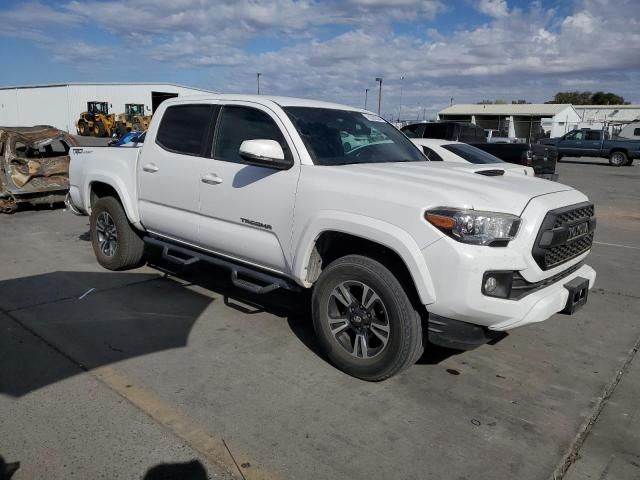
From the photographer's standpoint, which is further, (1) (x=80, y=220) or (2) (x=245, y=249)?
(1) (x=80, y=220)

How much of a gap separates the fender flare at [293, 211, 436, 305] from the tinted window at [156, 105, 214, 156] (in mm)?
1475

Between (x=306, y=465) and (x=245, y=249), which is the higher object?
(x=245, y=249)

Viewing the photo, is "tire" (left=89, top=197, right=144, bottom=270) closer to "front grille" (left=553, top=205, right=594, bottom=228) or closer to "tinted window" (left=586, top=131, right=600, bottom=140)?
"front grille" (left=553, top=205, right=594, bottom=228)

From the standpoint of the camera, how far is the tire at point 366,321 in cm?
341

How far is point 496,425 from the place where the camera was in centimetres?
326

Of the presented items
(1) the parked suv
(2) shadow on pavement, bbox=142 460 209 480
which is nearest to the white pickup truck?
(2) shadow on pavement, bbox=142 460 209 480

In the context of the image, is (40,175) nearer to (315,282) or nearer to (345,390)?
(315,282)

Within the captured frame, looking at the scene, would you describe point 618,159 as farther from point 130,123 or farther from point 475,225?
point 130,123

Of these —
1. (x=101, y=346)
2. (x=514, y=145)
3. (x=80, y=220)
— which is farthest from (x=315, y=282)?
(x=514, y=145)

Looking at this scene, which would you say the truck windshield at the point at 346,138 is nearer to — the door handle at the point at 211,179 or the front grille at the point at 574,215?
the door handle at the point at 211,179

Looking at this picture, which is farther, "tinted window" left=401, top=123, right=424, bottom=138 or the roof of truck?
"tinted window" left=401, top=123, right=424, bottom=138

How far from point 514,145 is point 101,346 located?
12.9 meters

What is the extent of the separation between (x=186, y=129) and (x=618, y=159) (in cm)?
2741

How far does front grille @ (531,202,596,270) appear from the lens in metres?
3.30
